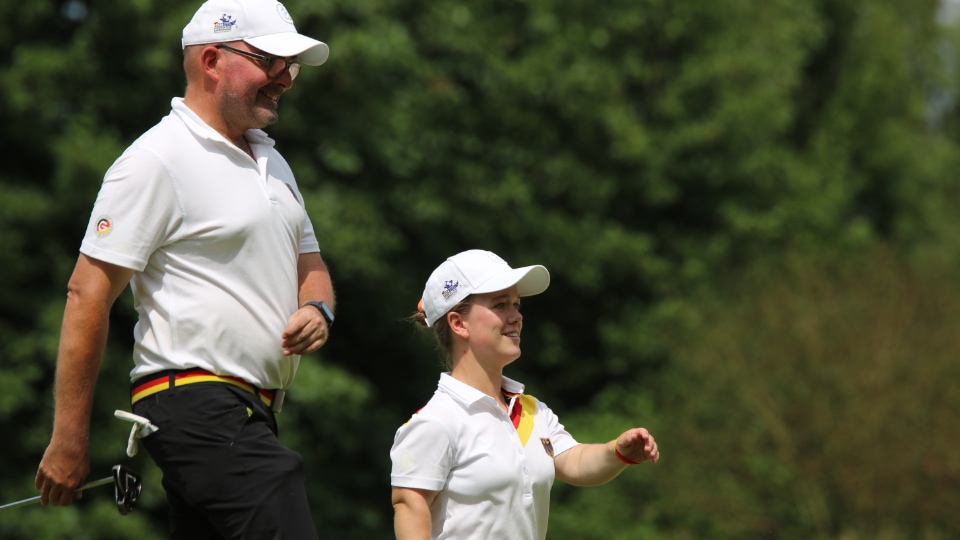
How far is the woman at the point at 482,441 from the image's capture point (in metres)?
3.67

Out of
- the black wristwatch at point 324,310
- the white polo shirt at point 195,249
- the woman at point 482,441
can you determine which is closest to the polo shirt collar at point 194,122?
the white polo shirt at point 195,249

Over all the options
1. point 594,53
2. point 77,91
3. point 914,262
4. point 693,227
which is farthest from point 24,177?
point 914,262

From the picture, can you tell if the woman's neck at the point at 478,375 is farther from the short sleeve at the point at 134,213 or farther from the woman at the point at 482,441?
the short sleeve at the point at 134,213

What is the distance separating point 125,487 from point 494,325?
1.08m

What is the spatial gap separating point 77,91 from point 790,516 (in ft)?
35.0

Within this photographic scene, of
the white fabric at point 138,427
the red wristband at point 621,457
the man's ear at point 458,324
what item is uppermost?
the man's ear at point 458,324

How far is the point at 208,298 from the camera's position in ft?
11.8

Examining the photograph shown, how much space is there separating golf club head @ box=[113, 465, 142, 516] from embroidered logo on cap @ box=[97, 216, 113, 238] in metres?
0.64

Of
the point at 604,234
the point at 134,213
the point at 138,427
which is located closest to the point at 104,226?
the point at 134,213

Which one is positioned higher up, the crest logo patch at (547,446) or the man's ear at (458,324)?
the man's ear at (458,324)

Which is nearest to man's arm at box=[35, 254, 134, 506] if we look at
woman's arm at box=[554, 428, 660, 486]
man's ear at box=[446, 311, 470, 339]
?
man's ear at box=[446, 311, 470, 339]

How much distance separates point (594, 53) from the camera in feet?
70.0

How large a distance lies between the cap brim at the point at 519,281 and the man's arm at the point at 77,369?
96 centimetres

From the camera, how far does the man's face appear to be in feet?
12.3
